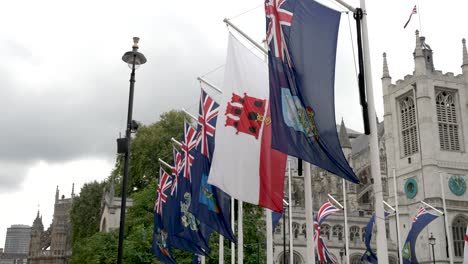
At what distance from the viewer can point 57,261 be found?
99.2m

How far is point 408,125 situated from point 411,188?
21.6 ft

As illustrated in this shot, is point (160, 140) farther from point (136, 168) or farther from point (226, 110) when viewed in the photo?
point (226, 110)

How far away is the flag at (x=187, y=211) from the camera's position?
63.1ft

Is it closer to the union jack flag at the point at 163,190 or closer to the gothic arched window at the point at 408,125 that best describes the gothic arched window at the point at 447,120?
the gothic arched window at the point at 408,125

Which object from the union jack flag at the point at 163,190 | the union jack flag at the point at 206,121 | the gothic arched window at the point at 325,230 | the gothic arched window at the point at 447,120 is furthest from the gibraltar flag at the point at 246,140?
the gothic arched window at the point at 447,120

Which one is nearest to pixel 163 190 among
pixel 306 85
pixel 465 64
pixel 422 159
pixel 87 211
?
pixel 306 85

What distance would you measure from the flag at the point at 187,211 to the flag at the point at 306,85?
868 cm

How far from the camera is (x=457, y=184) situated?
175 feet

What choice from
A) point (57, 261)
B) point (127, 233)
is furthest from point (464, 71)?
point (57, 261)

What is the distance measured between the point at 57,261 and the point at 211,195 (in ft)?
296

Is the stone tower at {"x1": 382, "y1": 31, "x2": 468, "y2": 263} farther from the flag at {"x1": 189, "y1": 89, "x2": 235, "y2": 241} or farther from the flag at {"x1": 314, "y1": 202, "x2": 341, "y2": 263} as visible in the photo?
the flag at {"x1": 189, "y1": 89, "x2": 235, "y2": 241}

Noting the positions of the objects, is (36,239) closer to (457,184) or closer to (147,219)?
(147,219)

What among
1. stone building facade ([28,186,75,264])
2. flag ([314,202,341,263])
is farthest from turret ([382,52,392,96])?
stone building facade ([28,186,75,264])

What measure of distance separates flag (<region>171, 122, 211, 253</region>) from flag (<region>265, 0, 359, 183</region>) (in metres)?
8.68
